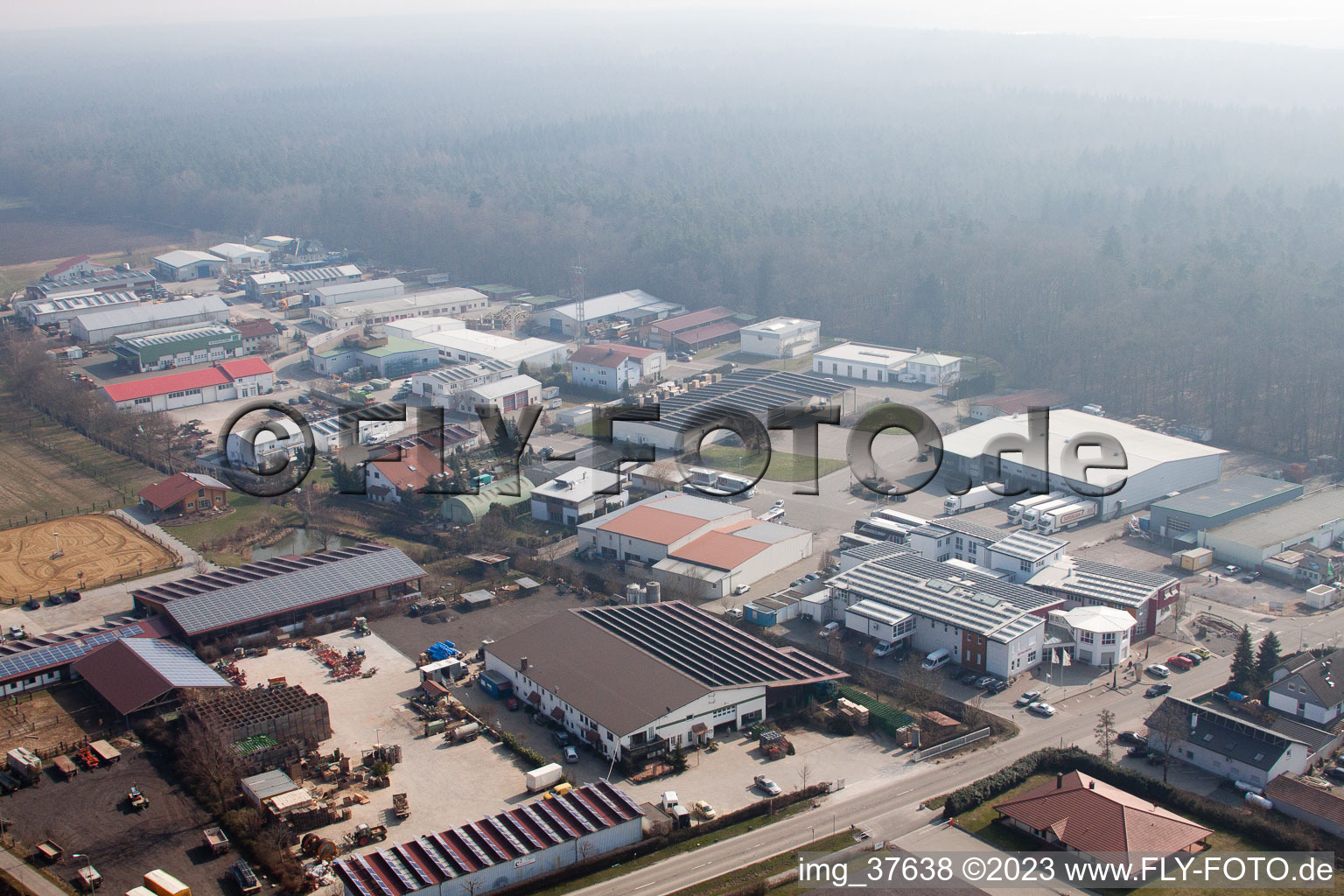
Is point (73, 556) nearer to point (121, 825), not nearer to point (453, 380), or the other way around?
point (121, 825)

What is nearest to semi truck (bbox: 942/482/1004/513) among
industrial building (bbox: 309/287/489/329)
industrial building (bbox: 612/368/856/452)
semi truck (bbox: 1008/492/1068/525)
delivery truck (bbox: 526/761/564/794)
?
semi truck (bbox: 1008/492/1068/525)

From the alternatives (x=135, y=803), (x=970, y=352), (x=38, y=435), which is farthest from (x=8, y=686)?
(x=970, y=352)

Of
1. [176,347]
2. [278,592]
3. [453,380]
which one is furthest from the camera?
[176,347]

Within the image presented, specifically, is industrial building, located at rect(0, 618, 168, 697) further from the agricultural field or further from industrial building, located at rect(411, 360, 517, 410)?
industrial building, located at rect(411, 360, 517, 410)

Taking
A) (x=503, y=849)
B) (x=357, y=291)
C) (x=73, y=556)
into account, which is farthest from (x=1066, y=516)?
(x=357, y=291)

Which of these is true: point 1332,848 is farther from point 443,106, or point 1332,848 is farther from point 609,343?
point 443,106

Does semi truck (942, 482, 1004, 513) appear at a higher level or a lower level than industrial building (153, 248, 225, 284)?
lower

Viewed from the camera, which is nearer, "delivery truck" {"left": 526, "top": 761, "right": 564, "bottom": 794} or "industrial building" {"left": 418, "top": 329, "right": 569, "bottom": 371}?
"delivery truck" {"left": 526, "top": 761, "right": 564, "bottom": 794}
